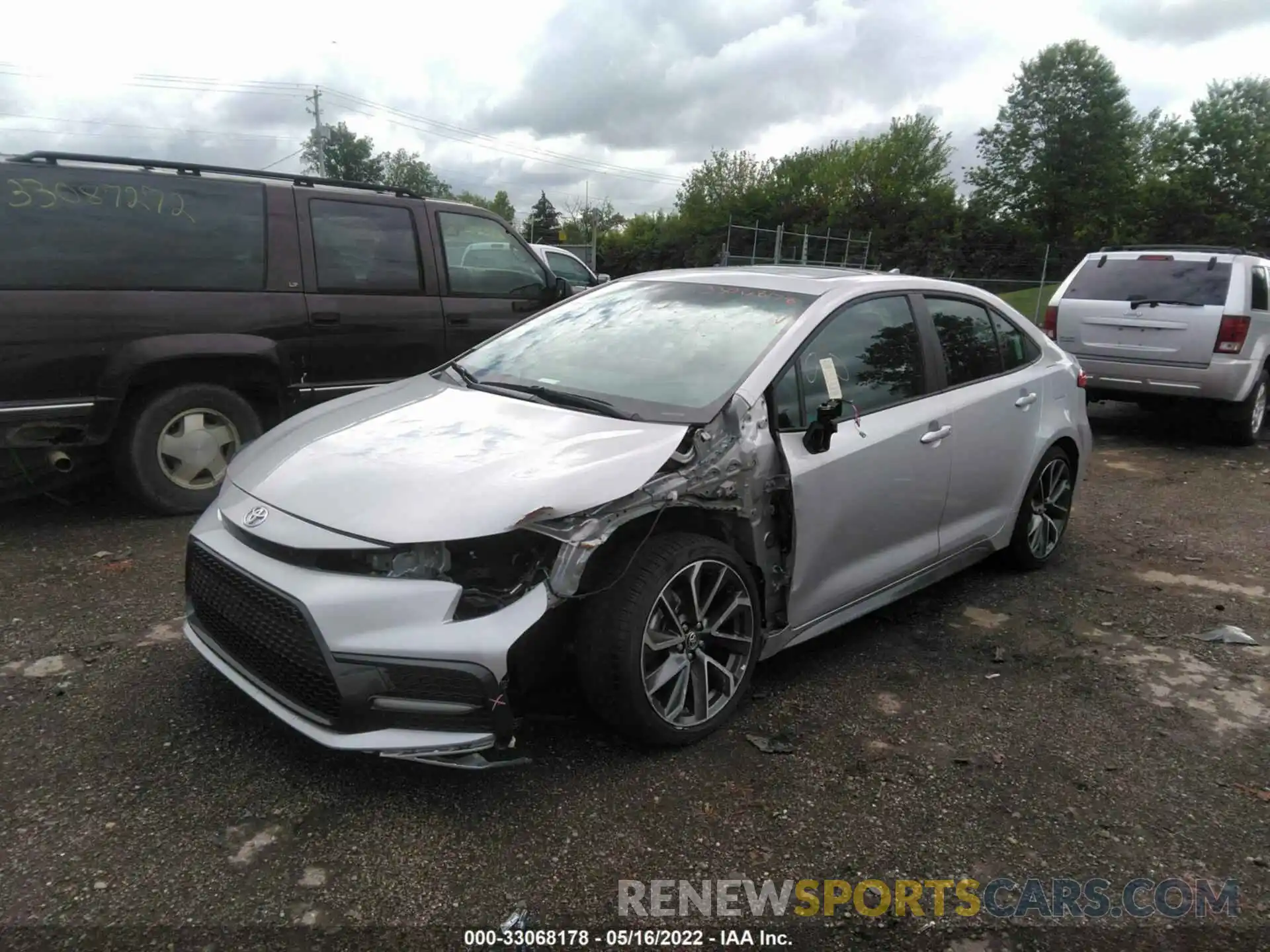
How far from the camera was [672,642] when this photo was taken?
2.93 metres

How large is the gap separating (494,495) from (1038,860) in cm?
189

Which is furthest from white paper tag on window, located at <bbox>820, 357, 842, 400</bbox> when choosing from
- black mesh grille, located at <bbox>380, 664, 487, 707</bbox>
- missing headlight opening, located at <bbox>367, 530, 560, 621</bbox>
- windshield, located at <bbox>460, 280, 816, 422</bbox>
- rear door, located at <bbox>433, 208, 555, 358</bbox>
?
rear door, located at <bbox>433, 208, 555, 358</bbox>

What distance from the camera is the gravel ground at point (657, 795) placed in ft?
7.63

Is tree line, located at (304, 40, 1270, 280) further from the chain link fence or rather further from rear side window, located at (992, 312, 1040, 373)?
rear side window, located at (992, 312, 1040, 373)

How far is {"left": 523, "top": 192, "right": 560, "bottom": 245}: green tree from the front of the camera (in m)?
80.2

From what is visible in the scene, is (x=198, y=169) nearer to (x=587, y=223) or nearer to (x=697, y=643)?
(x=697, y=643)

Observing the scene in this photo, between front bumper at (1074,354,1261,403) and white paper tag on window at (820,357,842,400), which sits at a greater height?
white paper tag on window at (820,357,842,400)

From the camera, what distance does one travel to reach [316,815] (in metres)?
2.62

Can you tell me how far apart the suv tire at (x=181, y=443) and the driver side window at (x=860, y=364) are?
11.5 feet

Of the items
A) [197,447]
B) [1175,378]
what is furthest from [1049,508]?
[197,447]

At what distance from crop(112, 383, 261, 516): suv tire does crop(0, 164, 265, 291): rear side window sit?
63 cm

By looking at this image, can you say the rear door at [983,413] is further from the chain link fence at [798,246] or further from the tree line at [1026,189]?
the chain link fence at [798,246]

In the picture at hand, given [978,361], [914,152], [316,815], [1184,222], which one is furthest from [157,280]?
[914,152]

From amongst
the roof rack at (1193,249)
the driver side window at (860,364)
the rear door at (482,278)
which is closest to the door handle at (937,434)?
the driver side window at (860,364)
